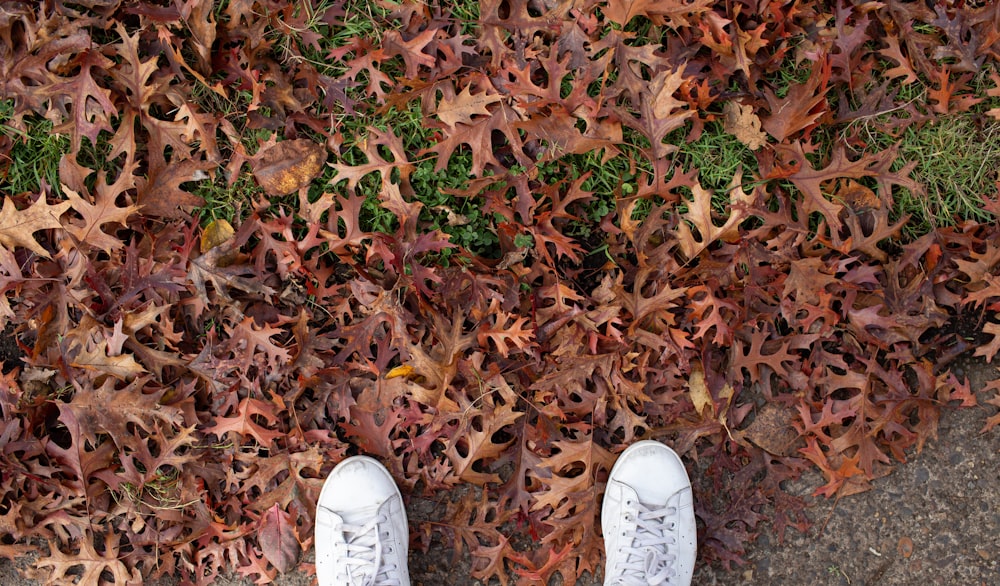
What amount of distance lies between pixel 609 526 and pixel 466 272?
3.60 ft

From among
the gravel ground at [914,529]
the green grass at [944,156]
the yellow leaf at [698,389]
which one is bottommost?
the gravel ground at [914,529]

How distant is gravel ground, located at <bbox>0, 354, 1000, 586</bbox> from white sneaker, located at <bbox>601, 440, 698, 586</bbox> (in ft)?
0.68

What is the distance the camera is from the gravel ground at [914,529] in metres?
2.28

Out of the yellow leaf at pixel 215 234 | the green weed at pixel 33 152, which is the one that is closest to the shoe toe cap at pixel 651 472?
the yellow leaf at pixel 215 234

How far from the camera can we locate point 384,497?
2.28 meters

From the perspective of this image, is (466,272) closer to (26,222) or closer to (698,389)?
(698,389)

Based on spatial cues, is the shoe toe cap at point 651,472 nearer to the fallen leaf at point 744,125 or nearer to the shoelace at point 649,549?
the shoelace at point 649,549

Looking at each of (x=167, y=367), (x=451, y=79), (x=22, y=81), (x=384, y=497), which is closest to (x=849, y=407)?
(x=384, y=497)

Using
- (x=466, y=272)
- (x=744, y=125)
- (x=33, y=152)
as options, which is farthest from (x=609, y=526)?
(x=33, y=152)

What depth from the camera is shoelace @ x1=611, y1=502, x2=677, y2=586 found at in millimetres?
2289

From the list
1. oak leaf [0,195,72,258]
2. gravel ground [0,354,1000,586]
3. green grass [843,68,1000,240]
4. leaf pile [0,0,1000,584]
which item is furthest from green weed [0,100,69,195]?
green grass [843,68,1000,240]

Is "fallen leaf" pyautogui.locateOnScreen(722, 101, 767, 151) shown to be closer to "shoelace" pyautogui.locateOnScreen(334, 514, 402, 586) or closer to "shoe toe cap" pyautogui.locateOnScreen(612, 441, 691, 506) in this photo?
"shoe toe cap" pyautogui.locateOnScreen(612, 441, 691, 506)

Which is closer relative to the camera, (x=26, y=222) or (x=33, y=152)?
(x=26, y=222)

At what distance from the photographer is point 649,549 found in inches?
90.7
